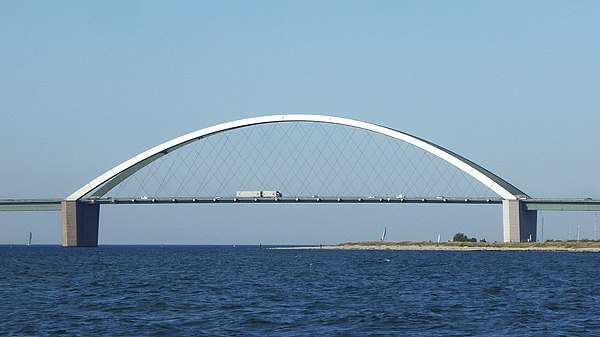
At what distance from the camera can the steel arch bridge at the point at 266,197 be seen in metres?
120

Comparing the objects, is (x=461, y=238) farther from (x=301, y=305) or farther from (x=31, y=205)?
(x=301, y=305)

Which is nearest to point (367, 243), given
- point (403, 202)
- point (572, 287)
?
point (403, 202)

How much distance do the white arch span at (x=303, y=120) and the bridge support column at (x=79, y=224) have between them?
147 centimetres

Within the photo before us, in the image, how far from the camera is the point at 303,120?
120625mm

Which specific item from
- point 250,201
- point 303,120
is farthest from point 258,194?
point 303,120

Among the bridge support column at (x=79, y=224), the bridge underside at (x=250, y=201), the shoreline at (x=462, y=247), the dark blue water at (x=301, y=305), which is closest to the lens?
the dark blue water at (x=301, y=305)

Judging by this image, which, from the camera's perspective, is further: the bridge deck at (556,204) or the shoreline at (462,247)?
the bridge deck at (556,204)

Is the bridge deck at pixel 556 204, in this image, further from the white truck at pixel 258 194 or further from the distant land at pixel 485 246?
the white truck at pixel 258 194

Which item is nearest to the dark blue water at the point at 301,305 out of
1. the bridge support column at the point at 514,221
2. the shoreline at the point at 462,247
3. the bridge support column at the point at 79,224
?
the shoreline at the point at 462,247

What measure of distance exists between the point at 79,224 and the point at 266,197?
26.7 metres

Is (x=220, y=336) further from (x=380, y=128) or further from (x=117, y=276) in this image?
(x=380, y=128)

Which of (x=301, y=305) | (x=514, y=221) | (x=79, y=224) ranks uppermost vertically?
(x=514, y=221)

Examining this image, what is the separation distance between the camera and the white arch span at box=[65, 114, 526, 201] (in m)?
120

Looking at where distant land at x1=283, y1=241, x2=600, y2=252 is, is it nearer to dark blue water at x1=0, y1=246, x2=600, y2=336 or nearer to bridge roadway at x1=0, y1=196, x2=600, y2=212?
bridge roadway at x1=0, y1=196, x2=600, y2=212
